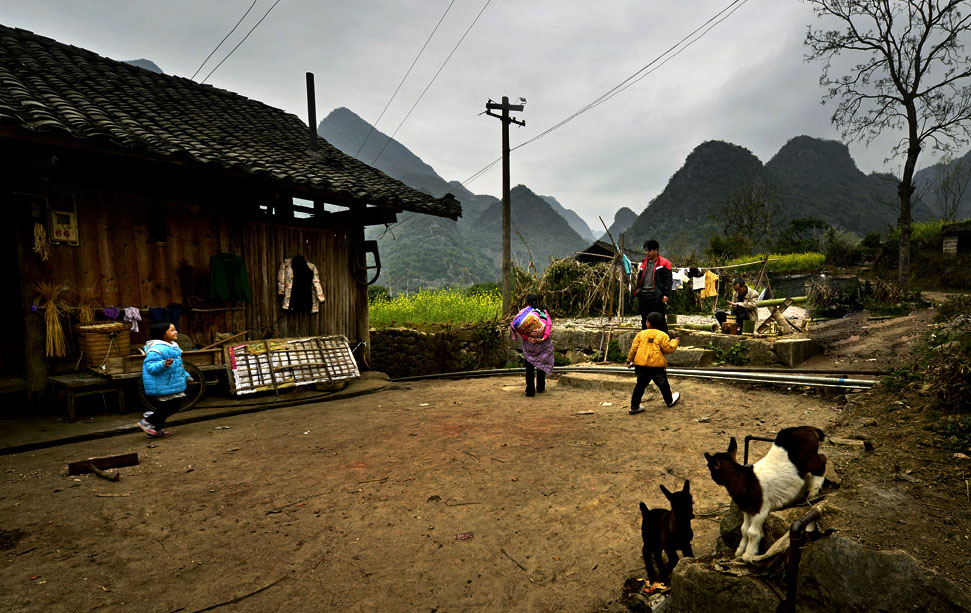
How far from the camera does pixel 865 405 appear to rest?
4.19 metres

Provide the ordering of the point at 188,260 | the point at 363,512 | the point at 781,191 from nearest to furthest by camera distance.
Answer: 1. the point at 363,512
2. the point at 188,260
3. the point at 781,191

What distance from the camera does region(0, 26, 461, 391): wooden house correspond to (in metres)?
5.60

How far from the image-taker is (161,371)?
201 inches

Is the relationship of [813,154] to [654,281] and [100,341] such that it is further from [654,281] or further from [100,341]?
[100,341]

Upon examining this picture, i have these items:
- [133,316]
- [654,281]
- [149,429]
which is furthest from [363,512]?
[654,281]

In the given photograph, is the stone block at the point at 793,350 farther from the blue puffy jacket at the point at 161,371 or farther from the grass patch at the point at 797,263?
the grass patch at the point at 797,263

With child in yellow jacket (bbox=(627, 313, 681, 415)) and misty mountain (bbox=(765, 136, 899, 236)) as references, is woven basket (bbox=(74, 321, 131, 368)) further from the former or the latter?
misty mountain (bbox=(765, 136, 899, 236))

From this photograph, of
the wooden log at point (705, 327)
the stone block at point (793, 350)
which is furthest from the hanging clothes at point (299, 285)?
the stone block at point (793, 350)

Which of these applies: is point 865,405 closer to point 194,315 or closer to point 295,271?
point 295,271

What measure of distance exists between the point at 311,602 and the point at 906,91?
2456cm

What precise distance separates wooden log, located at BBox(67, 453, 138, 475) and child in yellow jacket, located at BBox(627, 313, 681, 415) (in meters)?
5.73

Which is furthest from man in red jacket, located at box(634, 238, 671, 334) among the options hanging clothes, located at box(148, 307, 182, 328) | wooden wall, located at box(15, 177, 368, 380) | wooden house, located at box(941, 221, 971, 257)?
wooden house, located at box(941, 221, 971, 257)

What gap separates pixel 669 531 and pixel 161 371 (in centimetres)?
563

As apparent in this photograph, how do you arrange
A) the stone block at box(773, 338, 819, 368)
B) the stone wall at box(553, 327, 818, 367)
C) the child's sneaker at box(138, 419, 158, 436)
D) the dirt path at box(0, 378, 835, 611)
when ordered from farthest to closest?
the stone wall at box(553, 327, 818, 367) → the stone block at box(773, 338, 819, 368) → the child's sneaker at box(138, 419, 158, 436) → the dirt path at box(0, 378, 835, 611)
